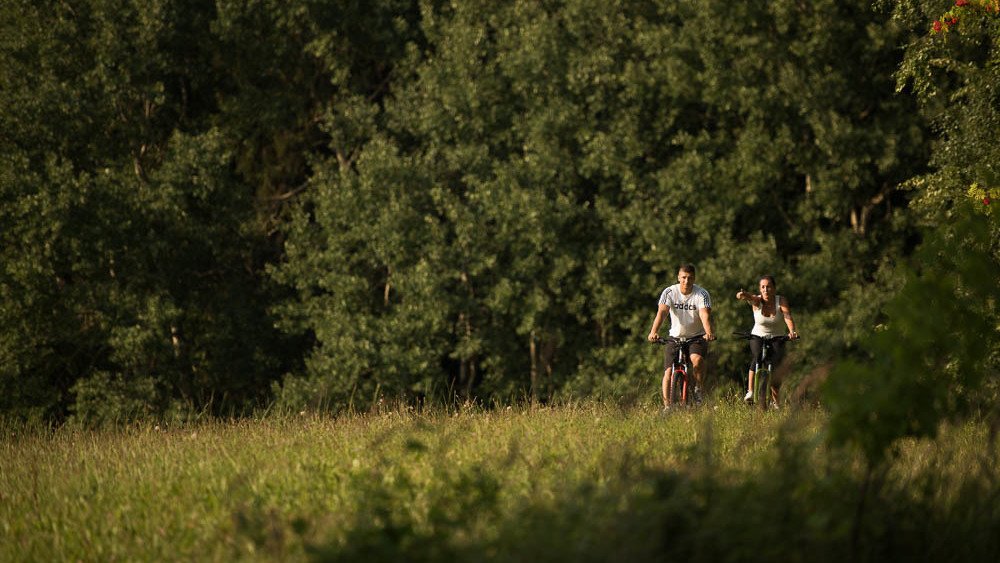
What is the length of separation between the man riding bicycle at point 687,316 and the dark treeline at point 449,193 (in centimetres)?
1074

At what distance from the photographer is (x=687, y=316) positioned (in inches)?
526

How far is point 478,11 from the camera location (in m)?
27.8

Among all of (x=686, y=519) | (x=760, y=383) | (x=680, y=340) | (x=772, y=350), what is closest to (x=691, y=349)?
(x=680, y=340)

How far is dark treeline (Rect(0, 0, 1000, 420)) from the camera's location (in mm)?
25203

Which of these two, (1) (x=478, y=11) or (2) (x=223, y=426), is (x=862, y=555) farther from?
(1) (x=478, y=11)

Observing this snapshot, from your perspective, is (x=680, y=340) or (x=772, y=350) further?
(x=772, y=350)

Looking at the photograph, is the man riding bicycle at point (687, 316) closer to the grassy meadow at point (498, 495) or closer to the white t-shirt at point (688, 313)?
the white t-shirt at point (688, 313)

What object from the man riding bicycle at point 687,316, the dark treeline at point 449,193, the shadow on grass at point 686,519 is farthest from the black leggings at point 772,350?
the dark treeline at point 449,193

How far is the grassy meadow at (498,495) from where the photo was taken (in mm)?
5609

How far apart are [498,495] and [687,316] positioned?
7.14 m

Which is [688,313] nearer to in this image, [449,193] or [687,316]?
[687,316]

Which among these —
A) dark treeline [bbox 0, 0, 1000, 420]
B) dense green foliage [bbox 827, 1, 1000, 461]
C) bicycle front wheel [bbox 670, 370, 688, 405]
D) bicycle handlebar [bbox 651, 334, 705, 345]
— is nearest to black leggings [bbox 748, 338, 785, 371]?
bicycle handlebar [bbox 651, 334, 705, 345]

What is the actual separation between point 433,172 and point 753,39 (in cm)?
715

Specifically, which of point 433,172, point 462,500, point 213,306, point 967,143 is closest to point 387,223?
point 433,172
